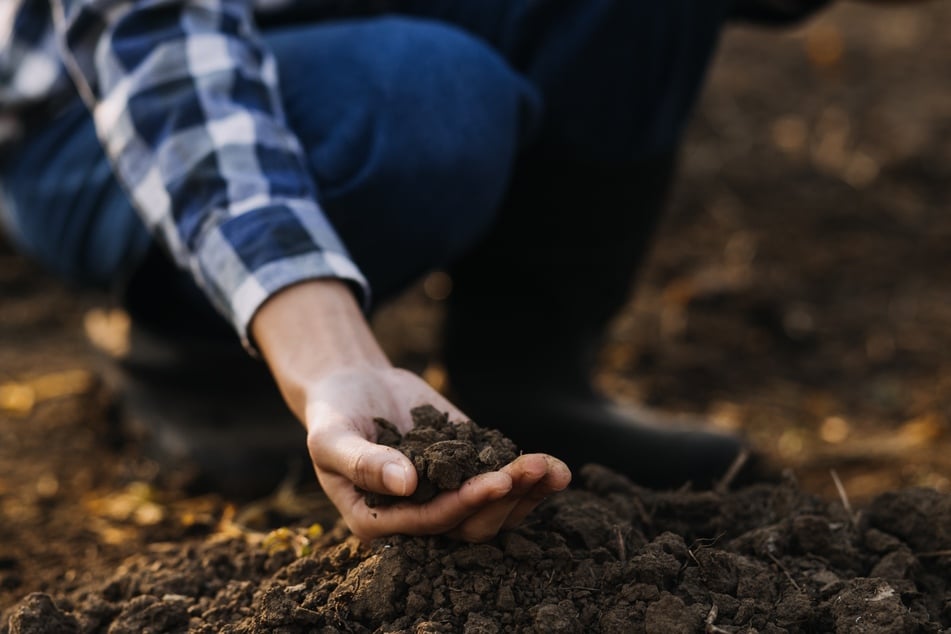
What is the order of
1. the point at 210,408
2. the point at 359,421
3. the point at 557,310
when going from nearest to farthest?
the point at 359,421
the point at 210,408
the point at 557,310

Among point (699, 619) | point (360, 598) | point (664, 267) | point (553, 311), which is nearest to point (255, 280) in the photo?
point (360, 598)

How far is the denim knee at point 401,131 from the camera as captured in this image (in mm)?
1742

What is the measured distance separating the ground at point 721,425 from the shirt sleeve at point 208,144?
35cm

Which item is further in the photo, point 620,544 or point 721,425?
point 721,425

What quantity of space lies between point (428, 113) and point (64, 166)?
0.64 m

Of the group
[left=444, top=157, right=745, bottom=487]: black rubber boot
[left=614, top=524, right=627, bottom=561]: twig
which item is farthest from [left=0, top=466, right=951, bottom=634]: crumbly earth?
[left=444, top=157, right=745, bottom=487]: black rubber boot

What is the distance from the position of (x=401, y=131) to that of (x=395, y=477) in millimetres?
773

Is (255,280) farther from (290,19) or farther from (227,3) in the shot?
(290,19)

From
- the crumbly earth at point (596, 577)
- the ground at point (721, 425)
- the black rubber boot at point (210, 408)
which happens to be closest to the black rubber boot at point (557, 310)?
the ground at point (721, 425)

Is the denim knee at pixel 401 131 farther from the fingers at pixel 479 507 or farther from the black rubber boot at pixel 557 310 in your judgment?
the fingers at pixel 479 507

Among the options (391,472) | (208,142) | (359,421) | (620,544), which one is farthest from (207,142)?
(620,544)

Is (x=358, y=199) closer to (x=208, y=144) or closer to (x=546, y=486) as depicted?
(x=208, y=144)

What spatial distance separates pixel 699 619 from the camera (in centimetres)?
119

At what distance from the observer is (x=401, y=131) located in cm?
175
